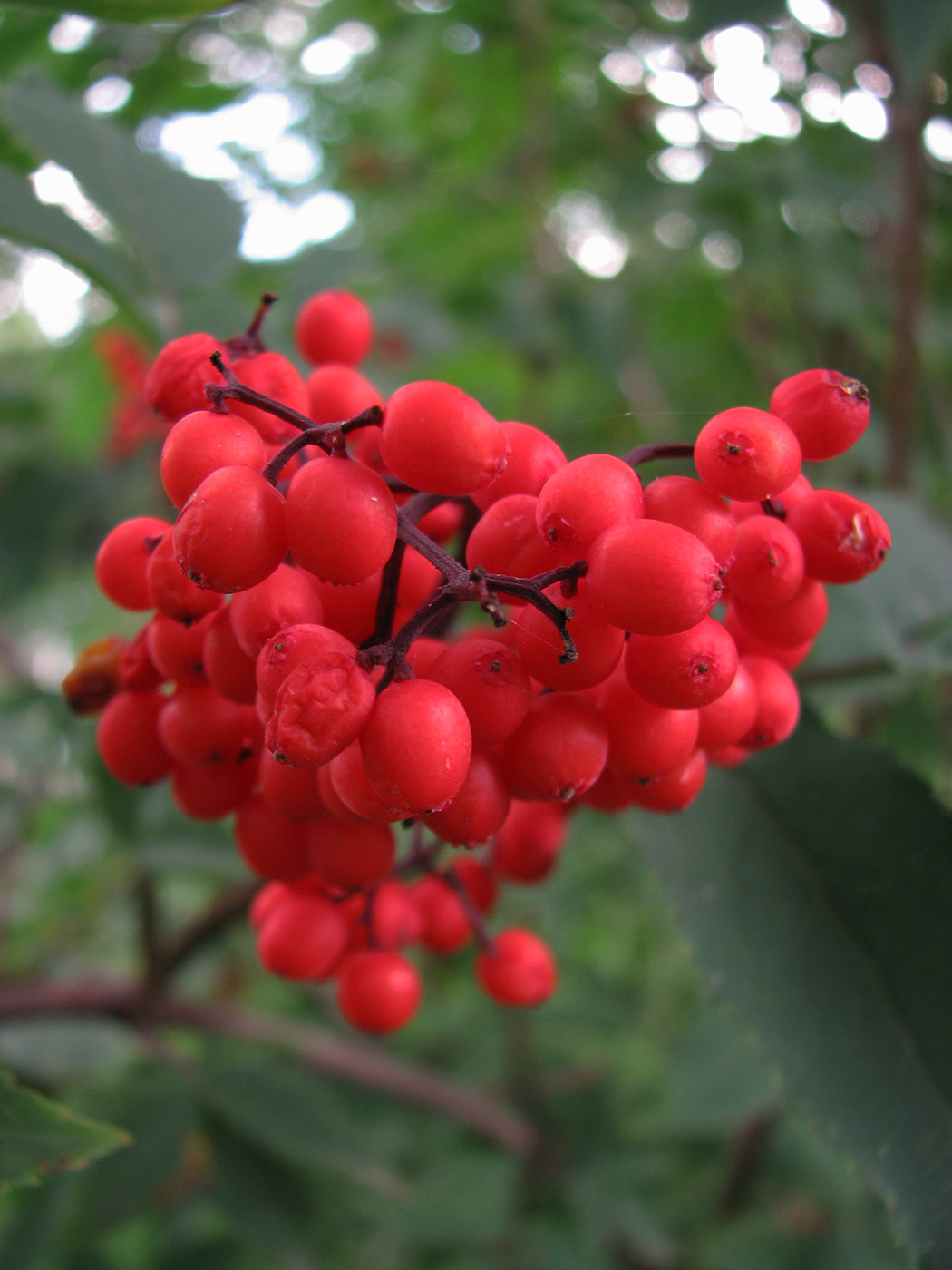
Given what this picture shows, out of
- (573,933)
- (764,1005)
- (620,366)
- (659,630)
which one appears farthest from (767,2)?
(573,933)

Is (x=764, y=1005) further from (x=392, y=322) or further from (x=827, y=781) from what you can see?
(x=392, y=322)

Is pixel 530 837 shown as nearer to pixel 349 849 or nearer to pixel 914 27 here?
pixel 349 849

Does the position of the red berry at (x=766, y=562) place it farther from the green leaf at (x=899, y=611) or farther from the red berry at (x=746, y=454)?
the green leaf at (x=899, y=611)

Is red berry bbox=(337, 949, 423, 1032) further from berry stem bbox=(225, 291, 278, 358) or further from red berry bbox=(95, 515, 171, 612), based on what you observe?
berry stem bbox=(225, 291, 278, 358)

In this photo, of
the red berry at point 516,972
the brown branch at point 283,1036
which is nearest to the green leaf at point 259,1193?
the brown branch at point 283,1036

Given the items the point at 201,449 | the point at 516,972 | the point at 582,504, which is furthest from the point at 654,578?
the point at 516,972

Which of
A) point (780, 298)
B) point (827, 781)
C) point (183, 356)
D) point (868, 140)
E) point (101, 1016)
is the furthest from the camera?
point (780, 298)
